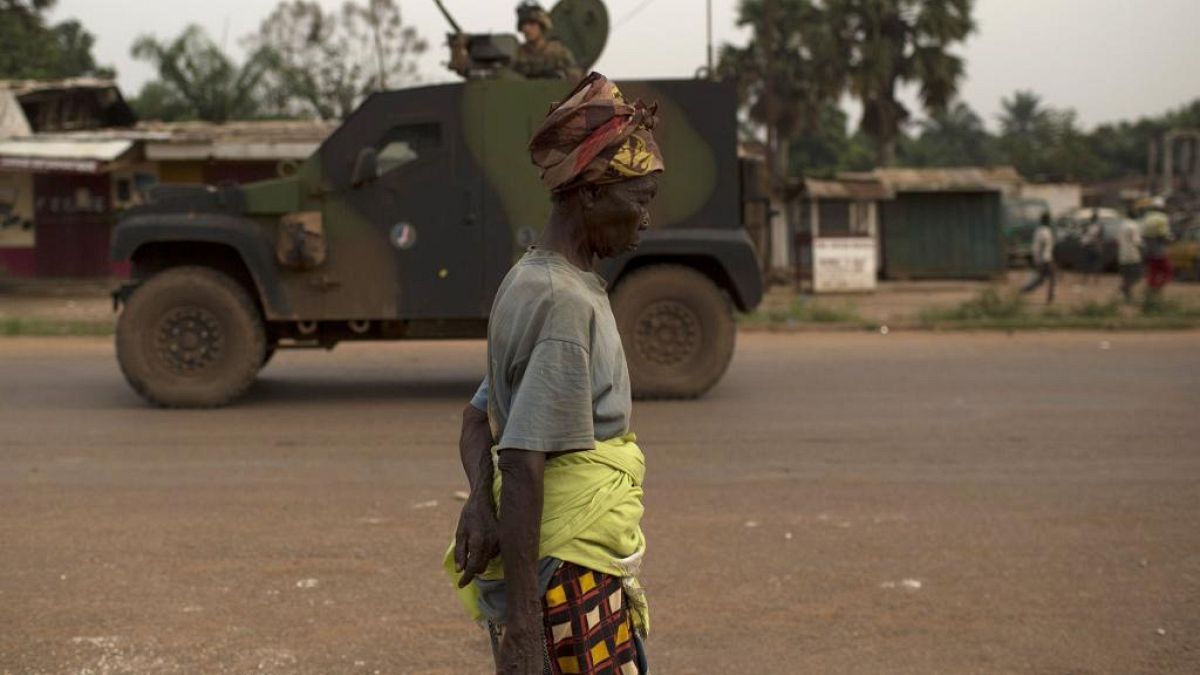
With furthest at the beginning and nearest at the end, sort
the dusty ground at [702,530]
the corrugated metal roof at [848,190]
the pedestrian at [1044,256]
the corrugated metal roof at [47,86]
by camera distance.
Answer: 1. the corrugated metal roof at [848,190]
2. the corrugated metal roof at [47,86]
3. the pedestrian at [1044,256]
4. the dusty ground at [702,530]

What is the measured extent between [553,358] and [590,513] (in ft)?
0.99

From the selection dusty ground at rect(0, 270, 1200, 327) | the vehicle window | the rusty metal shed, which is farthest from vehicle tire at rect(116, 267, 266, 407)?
the rusty metal shed

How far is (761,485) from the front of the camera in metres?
6.80

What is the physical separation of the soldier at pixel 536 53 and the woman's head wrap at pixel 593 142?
760cm

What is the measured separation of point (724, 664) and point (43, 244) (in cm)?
2054

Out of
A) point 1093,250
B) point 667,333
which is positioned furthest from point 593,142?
point 1093,250

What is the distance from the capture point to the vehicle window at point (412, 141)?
30.8ft

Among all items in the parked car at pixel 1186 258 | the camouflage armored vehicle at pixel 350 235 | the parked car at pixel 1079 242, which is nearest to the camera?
the camouflage armored vehicle at pixel 350 235

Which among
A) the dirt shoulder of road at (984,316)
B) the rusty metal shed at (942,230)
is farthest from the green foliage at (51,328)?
the rusty metal shed at (942,230)

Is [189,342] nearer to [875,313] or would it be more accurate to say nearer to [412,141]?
[412,141]

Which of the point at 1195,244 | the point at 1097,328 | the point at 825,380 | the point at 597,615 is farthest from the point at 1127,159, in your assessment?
the point at 597,615

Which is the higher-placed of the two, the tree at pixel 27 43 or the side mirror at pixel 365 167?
the tree at pixel 27 43

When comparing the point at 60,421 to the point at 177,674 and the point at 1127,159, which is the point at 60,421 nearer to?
the point at 177,674

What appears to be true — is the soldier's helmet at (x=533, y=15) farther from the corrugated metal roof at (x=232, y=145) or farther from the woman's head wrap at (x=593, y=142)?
the corrugated metal roof at (x=232, y=145)
